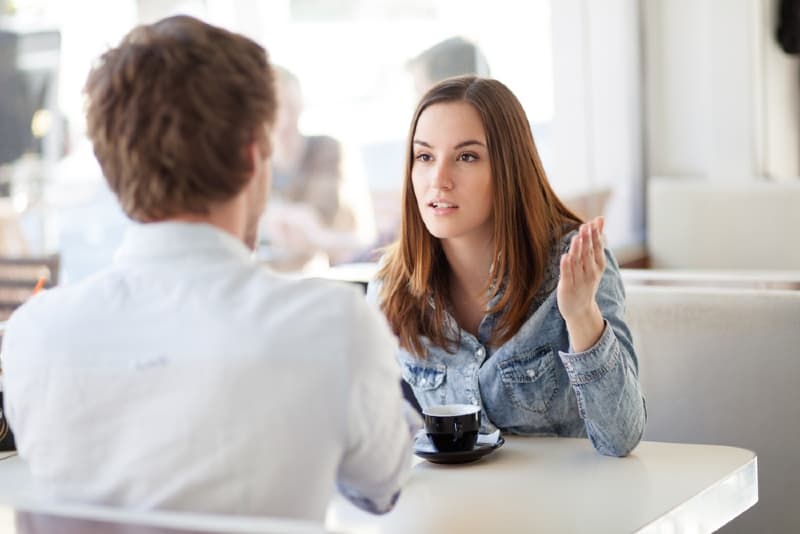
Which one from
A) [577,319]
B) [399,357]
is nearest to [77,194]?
[399,357]

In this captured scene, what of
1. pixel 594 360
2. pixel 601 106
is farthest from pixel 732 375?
pixel 601 106

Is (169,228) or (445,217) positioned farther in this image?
(445,217)

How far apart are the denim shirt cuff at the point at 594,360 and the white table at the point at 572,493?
111mm

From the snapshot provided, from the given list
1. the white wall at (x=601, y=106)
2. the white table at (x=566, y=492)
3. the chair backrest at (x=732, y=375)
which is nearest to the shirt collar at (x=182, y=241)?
the white table at (x=566, y=492)

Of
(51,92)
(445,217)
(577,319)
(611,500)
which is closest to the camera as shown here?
(611,500)

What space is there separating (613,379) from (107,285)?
859mm

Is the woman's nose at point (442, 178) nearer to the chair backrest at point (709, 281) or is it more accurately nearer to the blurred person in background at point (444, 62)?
the chair backrest at point (709, 281)

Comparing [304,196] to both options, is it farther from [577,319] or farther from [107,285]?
[107,285]

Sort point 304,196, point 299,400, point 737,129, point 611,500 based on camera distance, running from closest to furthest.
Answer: point 299,400 < point 611,500 < point 304,196 < point 737,129

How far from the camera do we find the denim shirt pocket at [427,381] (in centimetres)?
196

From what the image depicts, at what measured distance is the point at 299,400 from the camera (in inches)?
39.5

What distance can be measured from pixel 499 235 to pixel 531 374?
0.25m

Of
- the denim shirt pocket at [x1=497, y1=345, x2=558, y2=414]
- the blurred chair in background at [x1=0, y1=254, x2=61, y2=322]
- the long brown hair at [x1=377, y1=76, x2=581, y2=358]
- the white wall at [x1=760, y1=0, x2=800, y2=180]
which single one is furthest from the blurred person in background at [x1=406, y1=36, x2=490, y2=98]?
the denim shirt pocket at [x1=497, y1=345, x2=558, y2=414]

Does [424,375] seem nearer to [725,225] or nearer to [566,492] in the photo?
[566,492]
